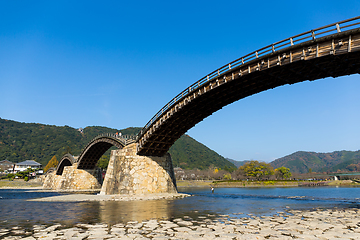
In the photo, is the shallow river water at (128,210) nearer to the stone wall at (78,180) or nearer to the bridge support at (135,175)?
the bridge support at (135,175)

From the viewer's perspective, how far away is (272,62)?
22.4 m

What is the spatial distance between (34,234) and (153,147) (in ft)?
95.6

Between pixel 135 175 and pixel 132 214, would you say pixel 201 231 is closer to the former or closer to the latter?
pixel 132 214

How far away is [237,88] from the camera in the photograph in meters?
28.3

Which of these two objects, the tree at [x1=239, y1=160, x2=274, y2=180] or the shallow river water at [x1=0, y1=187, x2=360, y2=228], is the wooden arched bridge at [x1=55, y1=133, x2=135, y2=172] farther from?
the tree at [x1=239, y1=160, x2=274, y2=180]

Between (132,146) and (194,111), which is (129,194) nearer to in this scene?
(132,146)

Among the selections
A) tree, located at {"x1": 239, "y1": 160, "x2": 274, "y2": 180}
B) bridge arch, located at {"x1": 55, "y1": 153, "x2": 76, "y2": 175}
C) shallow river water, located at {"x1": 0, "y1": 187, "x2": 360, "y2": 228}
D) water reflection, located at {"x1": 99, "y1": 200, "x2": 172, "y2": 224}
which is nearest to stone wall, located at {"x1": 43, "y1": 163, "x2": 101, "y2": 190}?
bridge arch, located at {"x1": 55, "y1": 153, "x2": 76, "y2": 175}

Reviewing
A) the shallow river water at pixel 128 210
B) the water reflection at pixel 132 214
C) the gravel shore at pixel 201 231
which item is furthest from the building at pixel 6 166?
the gravel shore at pixel 201 231

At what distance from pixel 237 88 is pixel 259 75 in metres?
4.07

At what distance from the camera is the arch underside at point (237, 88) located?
2017cm

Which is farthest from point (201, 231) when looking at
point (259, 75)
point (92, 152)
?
point (92, 152)

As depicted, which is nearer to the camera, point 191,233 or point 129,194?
point 191,233

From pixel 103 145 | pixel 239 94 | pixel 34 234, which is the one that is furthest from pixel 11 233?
pixel 103 145

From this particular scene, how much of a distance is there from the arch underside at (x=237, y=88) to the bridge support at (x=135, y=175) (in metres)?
1.92
